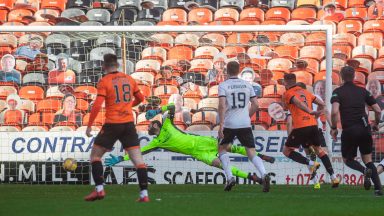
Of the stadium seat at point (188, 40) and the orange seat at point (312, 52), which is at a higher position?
the stadium seat at point (188, 40)

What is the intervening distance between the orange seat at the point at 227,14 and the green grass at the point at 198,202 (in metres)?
10.6

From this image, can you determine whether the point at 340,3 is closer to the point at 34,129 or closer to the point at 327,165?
the point at 34,129

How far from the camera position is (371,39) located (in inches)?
1018

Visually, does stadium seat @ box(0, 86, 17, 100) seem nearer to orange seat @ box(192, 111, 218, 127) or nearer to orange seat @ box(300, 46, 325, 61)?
orange seat @ box(192, 111, 218, 127)

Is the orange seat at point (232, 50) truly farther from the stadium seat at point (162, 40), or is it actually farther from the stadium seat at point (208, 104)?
the stadium seat at point (208, 104)

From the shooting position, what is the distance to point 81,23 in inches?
1115

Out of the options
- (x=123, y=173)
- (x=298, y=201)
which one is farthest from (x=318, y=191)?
(x=123, y=173)

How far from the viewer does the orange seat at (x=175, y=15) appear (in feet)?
92.3

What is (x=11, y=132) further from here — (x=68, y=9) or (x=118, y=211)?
(x=118, y=211)

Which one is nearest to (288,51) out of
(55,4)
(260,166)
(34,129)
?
(34,129)

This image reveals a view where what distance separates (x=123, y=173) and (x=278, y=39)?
17.4 feet

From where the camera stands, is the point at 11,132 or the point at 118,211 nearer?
the point at 118,211

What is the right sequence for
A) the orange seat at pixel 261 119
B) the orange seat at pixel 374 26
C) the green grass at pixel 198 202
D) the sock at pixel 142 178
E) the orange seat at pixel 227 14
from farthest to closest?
the orange seat at pixel 227 14 < the orange seat at pixel 374 26 < the orange seat at pixel 261 119 < the sock at pixel 142 178 < the green grass at pixel 198 202

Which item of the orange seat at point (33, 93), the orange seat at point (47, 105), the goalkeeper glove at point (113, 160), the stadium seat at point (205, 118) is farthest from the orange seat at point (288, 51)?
the orange seat at point (33, 93)
